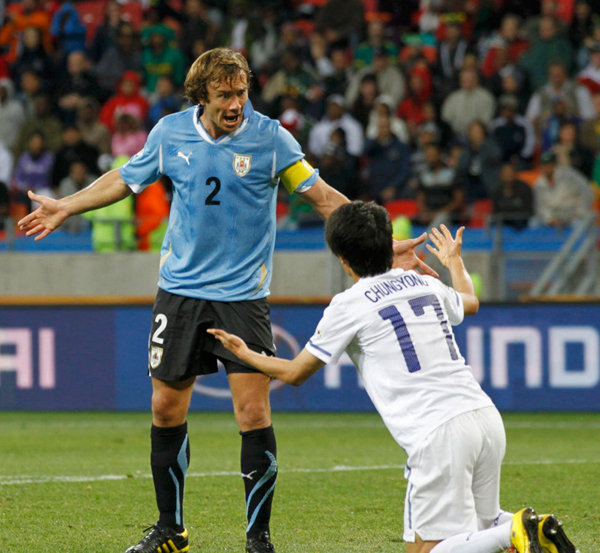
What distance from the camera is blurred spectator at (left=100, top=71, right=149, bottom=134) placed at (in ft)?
51.5

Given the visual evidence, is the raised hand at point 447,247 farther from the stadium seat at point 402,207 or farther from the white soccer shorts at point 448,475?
the stadium seat at point 402,207

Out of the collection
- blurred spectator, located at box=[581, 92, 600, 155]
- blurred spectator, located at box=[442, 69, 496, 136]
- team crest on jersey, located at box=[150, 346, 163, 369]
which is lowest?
team crest on jersey, located at box=[150, 346, 163, 369]

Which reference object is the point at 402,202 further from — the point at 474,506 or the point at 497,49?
the point at 474,506

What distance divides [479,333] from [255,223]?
631cm

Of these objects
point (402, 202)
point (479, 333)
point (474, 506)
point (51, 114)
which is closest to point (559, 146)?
point (402, 202)

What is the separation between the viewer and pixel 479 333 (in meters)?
10.6

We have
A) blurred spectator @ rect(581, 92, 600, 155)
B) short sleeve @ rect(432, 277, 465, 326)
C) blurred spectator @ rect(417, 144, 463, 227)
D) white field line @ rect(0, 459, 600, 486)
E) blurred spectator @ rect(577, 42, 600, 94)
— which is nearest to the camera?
short sleeve @ rect(432, 277, 465, 326)

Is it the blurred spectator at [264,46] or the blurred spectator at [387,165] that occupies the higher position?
the blurred spectator at [264,46]

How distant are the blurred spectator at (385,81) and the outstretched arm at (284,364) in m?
11.3

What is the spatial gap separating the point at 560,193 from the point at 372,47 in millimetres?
4616

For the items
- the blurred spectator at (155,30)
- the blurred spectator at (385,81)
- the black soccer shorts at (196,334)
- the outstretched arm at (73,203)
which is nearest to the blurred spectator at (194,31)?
the blurred spectator at (155,30)

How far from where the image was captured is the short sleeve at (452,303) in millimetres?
3924

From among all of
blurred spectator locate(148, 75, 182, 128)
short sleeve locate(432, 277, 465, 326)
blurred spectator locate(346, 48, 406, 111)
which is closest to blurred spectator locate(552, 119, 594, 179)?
blurred spectator locate(346, 48, 406, 111)

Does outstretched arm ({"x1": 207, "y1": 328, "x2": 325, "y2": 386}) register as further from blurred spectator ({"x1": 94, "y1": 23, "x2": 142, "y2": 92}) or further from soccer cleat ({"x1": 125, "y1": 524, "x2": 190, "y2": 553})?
blurred spectator ({"x1": 94, "y1": 23, "x2": 142, "y2": 92})
